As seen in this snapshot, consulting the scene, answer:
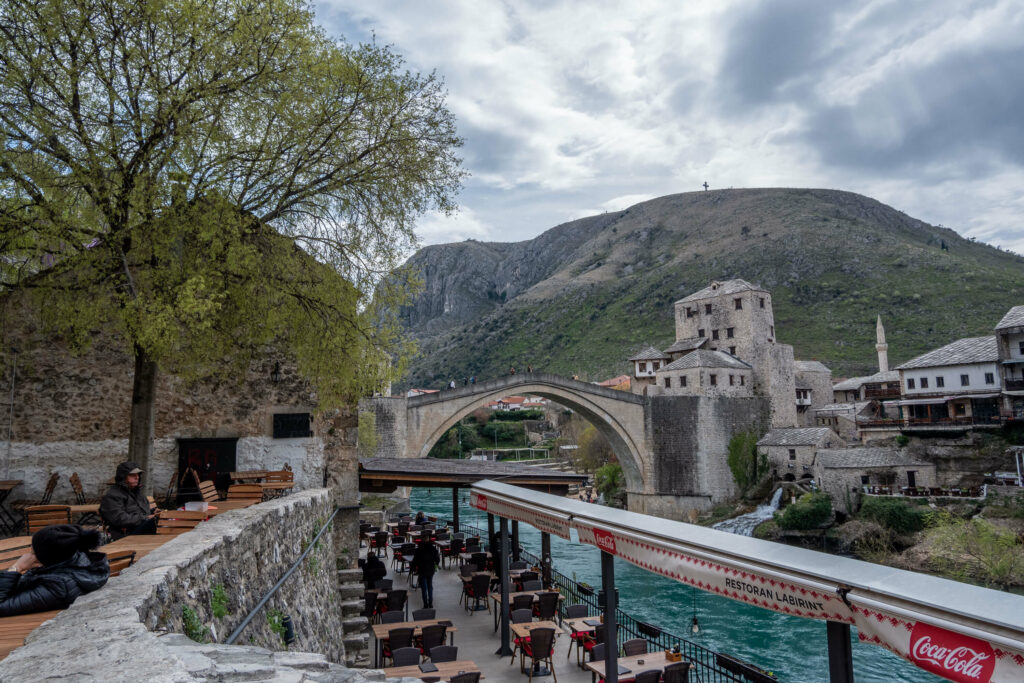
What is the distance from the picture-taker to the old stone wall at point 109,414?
7875mm

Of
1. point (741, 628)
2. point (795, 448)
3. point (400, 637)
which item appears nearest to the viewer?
point (400, 637)

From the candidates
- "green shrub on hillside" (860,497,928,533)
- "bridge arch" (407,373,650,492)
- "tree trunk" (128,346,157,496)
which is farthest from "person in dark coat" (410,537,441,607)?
"green shrub on hillside" (860,497,928,533)

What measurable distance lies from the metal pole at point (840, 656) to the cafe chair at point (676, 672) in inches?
175

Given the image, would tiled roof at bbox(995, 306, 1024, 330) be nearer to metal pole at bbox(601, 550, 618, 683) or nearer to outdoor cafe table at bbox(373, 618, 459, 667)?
outdoor cafe table at bbox(373, 618, 459, 667)

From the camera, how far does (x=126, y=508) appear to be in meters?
4.94

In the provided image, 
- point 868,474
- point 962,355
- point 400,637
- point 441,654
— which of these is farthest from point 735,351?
point 441,654

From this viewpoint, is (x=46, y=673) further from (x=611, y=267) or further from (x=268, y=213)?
(x=611, y=267)

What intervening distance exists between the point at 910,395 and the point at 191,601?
36072mm

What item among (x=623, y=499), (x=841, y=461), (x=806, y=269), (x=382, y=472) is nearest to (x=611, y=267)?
(x=806, y=269)

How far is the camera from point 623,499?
38156mm

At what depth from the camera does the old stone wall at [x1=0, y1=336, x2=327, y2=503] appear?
7875mm

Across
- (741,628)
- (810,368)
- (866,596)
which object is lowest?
(741,628)

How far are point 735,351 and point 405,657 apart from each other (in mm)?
33515

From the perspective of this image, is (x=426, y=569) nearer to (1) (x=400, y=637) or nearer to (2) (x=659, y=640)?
(1) (x=400, y=637)
